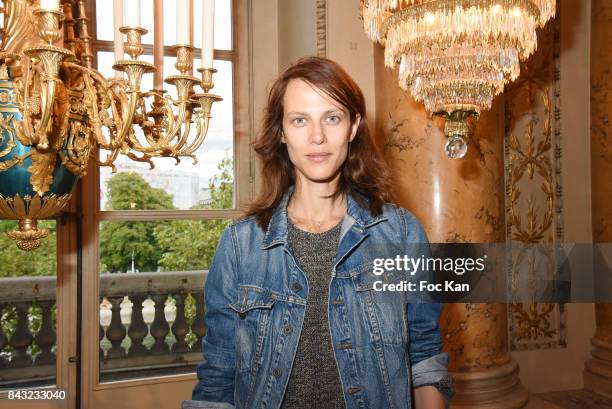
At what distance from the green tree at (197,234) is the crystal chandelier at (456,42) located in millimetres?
1476

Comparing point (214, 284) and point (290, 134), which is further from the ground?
point (290, 134)

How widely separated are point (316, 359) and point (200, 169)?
2.17 m

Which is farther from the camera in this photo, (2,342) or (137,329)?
(137,329)

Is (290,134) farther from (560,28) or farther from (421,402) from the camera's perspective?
(560,28)

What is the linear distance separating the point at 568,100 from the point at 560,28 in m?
0.46

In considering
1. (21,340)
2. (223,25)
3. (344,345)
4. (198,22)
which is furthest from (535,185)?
(21,340)

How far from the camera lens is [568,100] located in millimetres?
Answer: 3422

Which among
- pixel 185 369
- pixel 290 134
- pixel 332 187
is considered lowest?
pixel 185 369

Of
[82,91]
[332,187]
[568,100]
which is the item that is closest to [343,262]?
[332,187]

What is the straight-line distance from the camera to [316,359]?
4.29 feet

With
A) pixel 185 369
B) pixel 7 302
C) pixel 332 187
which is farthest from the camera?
pixel 185 369

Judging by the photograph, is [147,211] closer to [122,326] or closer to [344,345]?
[122,326]

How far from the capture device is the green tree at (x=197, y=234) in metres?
3.23

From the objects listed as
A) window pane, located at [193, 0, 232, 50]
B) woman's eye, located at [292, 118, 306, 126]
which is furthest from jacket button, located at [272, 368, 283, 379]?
window pane, located at [193, 0, 232, 50]
